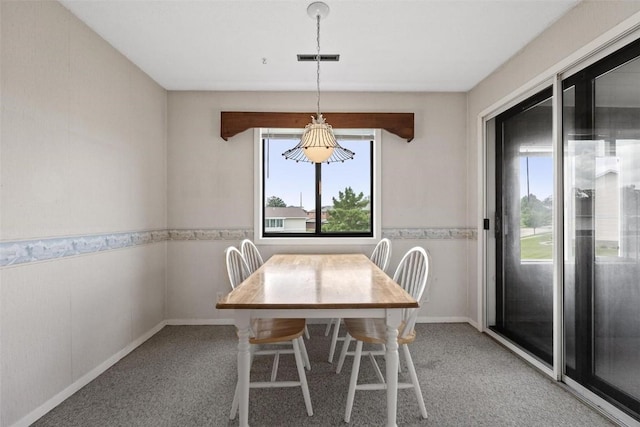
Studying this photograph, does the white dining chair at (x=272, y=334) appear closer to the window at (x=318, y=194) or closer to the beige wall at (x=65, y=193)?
the beige wall at (x=65, y=193)

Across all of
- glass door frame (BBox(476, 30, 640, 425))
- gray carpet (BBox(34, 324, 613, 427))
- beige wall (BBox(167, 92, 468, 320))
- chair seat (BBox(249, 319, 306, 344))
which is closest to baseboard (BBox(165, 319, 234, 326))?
beige wall (BBox(167, 92, 468, 320))

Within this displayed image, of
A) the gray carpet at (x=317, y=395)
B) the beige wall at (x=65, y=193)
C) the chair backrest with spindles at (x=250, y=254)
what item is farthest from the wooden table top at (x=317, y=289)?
the beige wall at (x=65, y=193)

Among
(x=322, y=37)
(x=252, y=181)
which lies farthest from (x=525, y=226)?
(x=252, y=181)

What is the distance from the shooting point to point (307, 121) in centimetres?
357

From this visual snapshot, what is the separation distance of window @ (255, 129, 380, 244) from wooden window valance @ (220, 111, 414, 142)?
8.7 inches

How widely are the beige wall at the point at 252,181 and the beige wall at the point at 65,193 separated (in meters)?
0.46

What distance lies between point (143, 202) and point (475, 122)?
3380 millimetres

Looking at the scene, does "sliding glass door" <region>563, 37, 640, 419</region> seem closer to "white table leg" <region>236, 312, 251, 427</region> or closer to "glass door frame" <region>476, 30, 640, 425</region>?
"glass door frame" <region>476, 30, 640, 425</region>

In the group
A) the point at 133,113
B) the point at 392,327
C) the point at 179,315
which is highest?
the point at 133,113

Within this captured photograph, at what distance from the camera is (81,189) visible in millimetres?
2305

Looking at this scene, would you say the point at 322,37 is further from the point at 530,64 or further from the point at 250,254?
the point at 250,254

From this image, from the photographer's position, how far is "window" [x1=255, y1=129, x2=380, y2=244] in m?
3.78

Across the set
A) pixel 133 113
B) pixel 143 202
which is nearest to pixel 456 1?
pixel 133 113

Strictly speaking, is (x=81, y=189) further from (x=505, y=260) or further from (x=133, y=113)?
(x=505, y=260)
